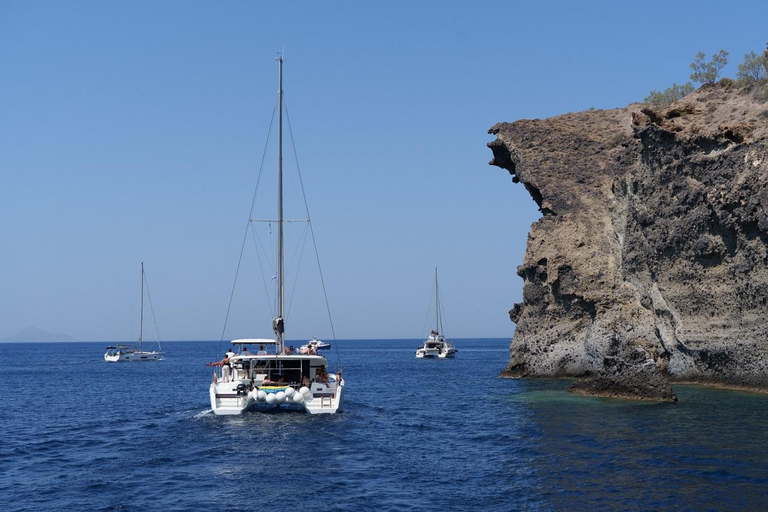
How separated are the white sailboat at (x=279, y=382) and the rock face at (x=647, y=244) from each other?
57.5 feet

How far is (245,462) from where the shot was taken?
2412cm

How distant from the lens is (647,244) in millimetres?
52719

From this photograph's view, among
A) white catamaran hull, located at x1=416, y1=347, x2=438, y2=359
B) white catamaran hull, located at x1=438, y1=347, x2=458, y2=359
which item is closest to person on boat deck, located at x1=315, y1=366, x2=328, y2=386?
white catamaran hull, located at x1=438, y1=347, x2=458, y2=359

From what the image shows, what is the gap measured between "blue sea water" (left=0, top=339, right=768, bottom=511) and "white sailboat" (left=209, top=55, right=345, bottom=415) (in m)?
0.69

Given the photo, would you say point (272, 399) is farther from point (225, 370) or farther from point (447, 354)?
point (447, 354)

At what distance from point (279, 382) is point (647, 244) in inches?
1199

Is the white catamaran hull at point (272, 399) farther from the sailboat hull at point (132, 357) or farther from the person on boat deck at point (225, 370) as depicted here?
the sailboat hull at point (132, 357)

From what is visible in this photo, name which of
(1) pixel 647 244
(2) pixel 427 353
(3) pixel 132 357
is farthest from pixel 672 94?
(3) pixel 132 357

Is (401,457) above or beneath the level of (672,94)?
beneath

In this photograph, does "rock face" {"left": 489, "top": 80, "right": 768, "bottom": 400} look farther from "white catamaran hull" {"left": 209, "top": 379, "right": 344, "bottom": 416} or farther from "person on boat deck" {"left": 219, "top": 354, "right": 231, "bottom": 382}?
"person on boat deck" {"left": 219, "top": 354, "right": 231, "bottom": 382}

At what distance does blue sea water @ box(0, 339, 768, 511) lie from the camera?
19.9m

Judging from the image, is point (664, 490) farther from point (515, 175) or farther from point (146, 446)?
point (515, 175)

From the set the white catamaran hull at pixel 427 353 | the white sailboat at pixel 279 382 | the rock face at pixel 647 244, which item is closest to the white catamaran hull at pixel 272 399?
the white sailboat at pixel 279 382

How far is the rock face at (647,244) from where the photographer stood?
43.6 meters
